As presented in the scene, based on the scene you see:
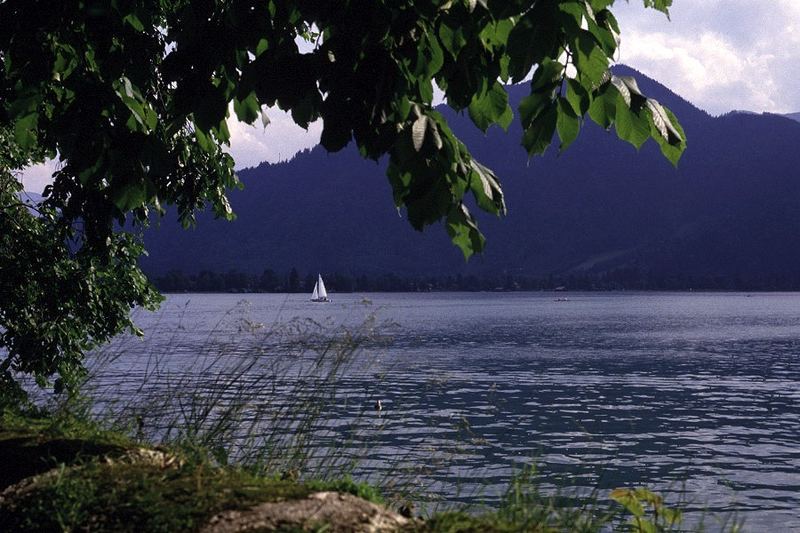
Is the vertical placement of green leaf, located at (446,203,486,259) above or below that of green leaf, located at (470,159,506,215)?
below

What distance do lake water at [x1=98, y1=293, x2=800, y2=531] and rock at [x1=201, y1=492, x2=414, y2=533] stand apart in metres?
1.27

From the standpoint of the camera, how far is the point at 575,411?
39.6m

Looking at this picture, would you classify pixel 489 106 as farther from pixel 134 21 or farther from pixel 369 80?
pixel 134 21

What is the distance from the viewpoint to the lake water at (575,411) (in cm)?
1015

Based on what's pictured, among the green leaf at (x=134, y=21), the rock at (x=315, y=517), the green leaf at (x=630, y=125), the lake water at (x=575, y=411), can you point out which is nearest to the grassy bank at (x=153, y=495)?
the rock at (x=315, y=517)

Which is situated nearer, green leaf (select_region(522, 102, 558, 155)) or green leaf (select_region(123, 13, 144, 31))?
green leaf (select_region(522, 102, 558, 155))

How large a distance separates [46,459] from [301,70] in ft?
9.00

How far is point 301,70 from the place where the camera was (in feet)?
12.4

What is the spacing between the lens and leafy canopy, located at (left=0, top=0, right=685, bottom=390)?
141 inches

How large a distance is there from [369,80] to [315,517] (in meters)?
1.94

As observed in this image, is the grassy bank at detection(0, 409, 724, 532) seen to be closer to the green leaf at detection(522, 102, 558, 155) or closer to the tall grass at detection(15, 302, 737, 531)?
the tall grass at detection(15, 302, 737, 531)

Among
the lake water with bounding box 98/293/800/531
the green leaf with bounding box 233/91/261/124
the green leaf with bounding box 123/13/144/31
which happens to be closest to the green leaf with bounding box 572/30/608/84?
the green leaf with bounding box 233/91/261/124

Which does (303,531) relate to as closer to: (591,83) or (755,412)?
(591,83)

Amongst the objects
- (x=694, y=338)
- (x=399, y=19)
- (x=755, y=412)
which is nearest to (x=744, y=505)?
(x=755, y=412)
